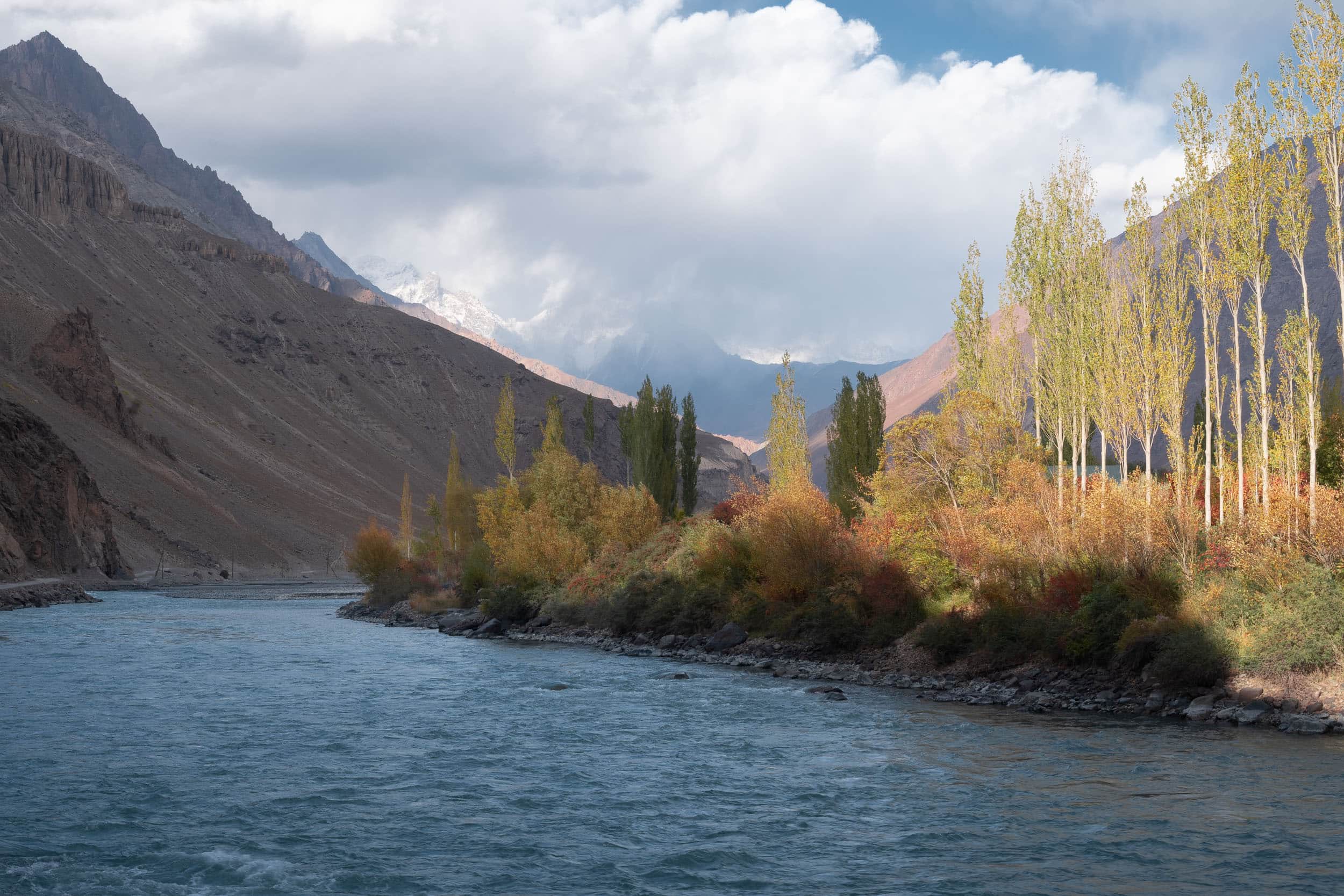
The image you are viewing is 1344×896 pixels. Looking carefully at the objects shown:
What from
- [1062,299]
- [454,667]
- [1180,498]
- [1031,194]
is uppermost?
[1031,194]

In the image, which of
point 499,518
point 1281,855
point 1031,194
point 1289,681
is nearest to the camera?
point 1281,855

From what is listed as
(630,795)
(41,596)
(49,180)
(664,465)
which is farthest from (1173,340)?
(49,180)

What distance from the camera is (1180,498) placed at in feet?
95.0

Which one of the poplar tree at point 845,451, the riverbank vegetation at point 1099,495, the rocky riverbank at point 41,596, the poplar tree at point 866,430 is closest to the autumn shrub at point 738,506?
the riverbank vegetation at point 1099,495

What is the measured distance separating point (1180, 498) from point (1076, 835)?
51.8 ft

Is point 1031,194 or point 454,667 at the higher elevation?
point 1031,194

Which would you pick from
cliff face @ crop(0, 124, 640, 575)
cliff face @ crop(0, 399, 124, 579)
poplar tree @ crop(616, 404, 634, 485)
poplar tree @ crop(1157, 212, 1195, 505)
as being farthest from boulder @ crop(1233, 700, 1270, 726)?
cliff face @ crop(0, 124, 640, 575)

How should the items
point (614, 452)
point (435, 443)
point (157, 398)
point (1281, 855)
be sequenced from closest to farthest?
point (1281, 855)
point (157, 398)
point (435, 443)
point (614, 452)

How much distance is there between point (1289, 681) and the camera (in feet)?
78.7

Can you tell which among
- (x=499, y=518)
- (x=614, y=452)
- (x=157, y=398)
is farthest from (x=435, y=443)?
(x=499, y=518)

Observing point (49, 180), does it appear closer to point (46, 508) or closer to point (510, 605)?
point (46, 508)

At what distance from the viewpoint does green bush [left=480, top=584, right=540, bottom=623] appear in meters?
55.4

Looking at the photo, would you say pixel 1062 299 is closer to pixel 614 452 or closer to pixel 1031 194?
pixel 1031 194

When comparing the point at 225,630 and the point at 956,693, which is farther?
the point at 225,630
